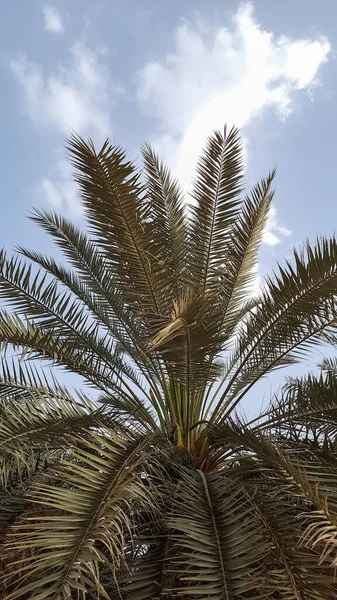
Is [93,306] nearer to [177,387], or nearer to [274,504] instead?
[177,387]

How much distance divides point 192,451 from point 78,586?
2.19 m

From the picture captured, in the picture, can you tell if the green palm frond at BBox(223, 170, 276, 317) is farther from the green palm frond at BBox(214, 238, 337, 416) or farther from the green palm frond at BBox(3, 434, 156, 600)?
the green palm frond at BBox(3, 434, 156, 600)

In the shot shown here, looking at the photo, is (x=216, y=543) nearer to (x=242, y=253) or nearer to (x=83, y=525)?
(x=83, y=525)

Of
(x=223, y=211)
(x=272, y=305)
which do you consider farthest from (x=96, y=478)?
(x=223, y=211)

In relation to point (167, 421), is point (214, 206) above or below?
above

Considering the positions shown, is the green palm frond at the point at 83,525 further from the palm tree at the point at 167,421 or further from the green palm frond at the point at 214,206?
the green palm frond at the point at 214,206

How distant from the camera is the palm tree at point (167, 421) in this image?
2.88 meters

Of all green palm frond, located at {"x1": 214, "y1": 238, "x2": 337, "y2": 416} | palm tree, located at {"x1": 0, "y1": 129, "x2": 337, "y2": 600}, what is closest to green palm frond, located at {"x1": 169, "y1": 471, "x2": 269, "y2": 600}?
palm tree, located at {"x1": 0, "y1": 129, "x2": 337, "y2": 600}

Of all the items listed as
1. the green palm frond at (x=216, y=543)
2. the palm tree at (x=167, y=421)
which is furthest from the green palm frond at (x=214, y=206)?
the green palm frond at (x=216, y=543)

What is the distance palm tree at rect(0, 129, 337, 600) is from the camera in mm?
2885

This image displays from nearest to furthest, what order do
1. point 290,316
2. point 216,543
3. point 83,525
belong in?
point 83,525
point 216,543
point 290,316

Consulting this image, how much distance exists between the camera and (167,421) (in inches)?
186

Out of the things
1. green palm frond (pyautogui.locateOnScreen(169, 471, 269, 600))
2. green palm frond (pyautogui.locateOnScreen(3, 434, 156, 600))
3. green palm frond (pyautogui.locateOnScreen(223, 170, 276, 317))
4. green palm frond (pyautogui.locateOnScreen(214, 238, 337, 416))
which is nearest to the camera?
green palm frond (pyautogui.locateOnScreen(3, 434, 156, 600))

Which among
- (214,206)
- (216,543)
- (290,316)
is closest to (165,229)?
(214,206)
